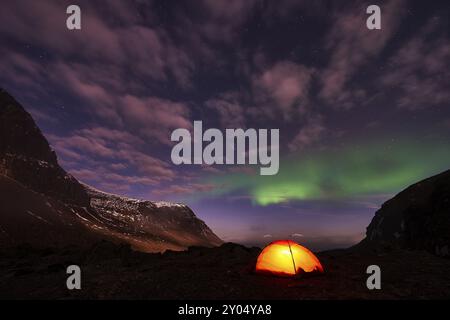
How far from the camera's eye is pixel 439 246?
50312 mm

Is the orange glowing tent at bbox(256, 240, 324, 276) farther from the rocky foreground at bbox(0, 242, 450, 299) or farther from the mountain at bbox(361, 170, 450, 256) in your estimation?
the mountain at bbox(361, 170, 450, 256)

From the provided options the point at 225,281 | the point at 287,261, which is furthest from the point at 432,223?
the point at 225,281

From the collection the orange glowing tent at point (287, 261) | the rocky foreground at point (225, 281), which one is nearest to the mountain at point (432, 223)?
the rocky foreground at point (225, 281)

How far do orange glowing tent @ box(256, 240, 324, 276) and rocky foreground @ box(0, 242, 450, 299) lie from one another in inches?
14.9

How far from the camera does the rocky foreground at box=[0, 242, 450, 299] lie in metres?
10.7

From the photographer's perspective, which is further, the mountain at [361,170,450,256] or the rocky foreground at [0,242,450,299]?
the mountain at [361,170,450,256]

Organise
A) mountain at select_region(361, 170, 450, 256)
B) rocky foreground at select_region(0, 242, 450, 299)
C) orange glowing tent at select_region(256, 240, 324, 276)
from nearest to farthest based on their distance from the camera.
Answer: rocky foreground at select_region(0, 242, 450, 299), orange glowing tent at select_region(256, 240, 324, 276), mountain at select_region(361, 170, 450, 256)

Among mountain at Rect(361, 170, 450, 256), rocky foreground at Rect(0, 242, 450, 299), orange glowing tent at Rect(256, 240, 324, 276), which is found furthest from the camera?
mountain at Rect(361, 170, 450, 256)

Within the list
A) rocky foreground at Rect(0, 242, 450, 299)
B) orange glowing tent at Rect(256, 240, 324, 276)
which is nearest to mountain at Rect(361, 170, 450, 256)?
rocky foreground at Rect(0, 242, 450, 299)

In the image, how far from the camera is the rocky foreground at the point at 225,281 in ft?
35.2

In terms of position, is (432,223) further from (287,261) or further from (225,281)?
(225,281)

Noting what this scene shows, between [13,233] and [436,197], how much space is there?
5027 inches

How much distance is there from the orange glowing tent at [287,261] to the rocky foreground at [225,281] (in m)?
0.38
